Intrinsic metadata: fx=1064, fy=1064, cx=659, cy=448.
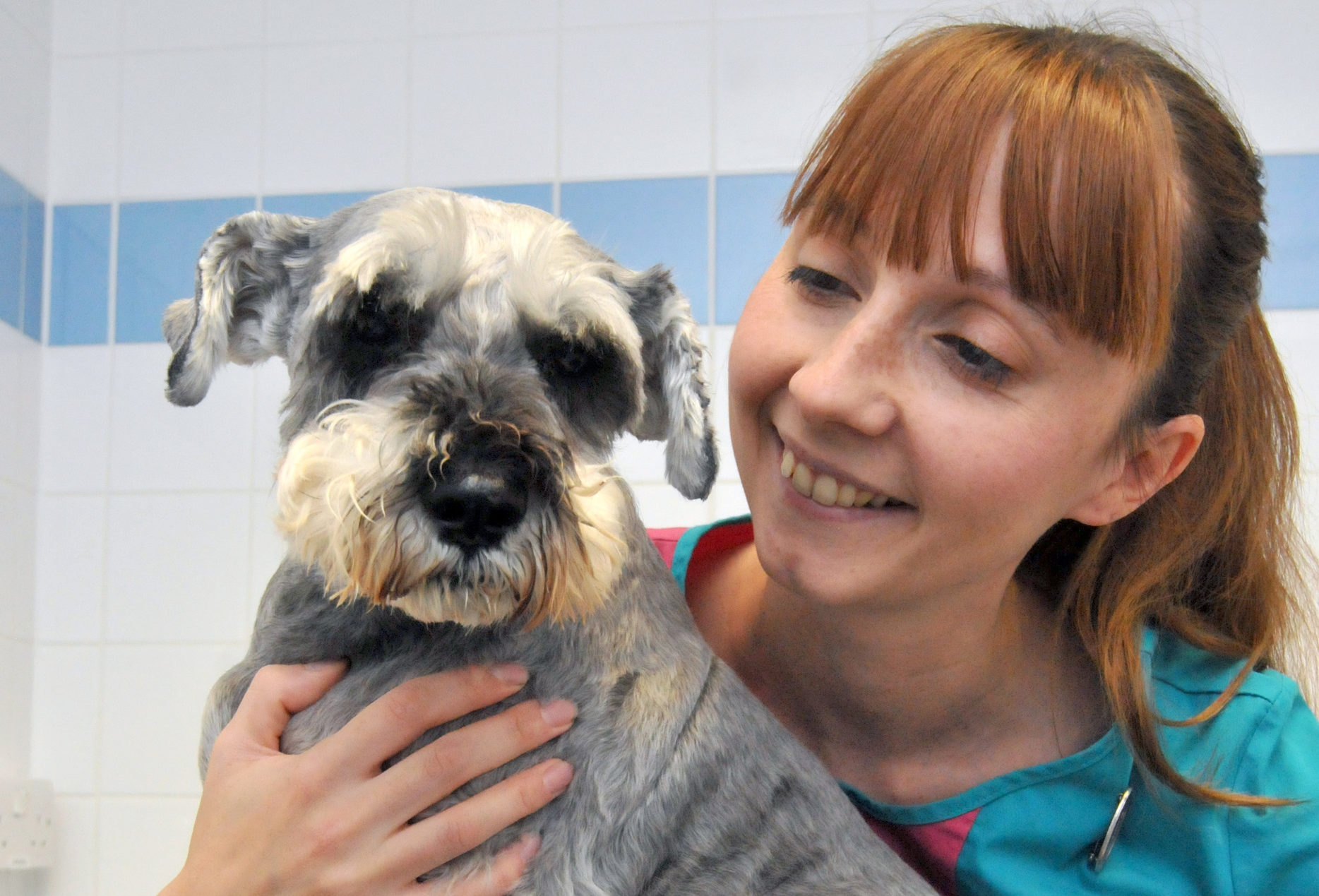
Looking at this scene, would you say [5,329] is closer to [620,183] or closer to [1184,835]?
[620,183]

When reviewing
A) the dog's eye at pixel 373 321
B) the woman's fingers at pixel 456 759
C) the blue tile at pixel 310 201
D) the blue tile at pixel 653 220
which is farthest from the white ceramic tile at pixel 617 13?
the woman's fingers at pixel 456 759

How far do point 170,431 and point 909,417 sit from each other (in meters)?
2.62

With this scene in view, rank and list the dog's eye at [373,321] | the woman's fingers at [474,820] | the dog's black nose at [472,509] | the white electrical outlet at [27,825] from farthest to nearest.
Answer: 1. the white electrical outlet at [27,825]
2. the dog's eye at [373,321]
3. the woman's fingers at [474,820]
4. the dog's black nose at [472,509]

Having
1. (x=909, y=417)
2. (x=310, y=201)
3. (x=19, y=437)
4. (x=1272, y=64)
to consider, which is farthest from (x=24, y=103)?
(x=1272, y=64)

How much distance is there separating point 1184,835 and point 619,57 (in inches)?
101

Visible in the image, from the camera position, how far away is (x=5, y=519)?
3.05 m

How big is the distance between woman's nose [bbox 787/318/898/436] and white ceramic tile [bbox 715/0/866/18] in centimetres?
218

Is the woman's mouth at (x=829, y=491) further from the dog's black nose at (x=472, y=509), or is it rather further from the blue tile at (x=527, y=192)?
the blue tile at (x=527, y=192)

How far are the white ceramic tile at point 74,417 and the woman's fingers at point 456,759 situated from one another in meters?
2.38

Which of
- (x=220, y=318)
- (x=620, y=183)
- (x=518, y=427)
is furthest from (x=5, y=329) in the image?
(x=518, y=427)

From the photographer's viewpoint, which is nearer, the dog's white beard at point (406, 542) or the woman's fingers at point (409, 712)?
the dog's white beard at point (406, 542)

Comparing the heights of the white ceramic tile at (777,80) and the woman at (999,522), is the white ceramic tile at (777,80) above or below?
above

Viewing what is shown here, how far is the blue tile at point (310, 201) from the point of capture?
323 cm

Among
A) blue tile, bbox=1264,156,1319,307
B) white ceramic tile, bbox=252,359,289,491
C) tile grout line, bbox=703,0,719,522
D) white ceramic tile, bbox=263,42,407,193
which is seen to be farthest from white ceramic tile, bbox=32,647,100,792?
→ blue tile, bbox=1264,156,1319,307
